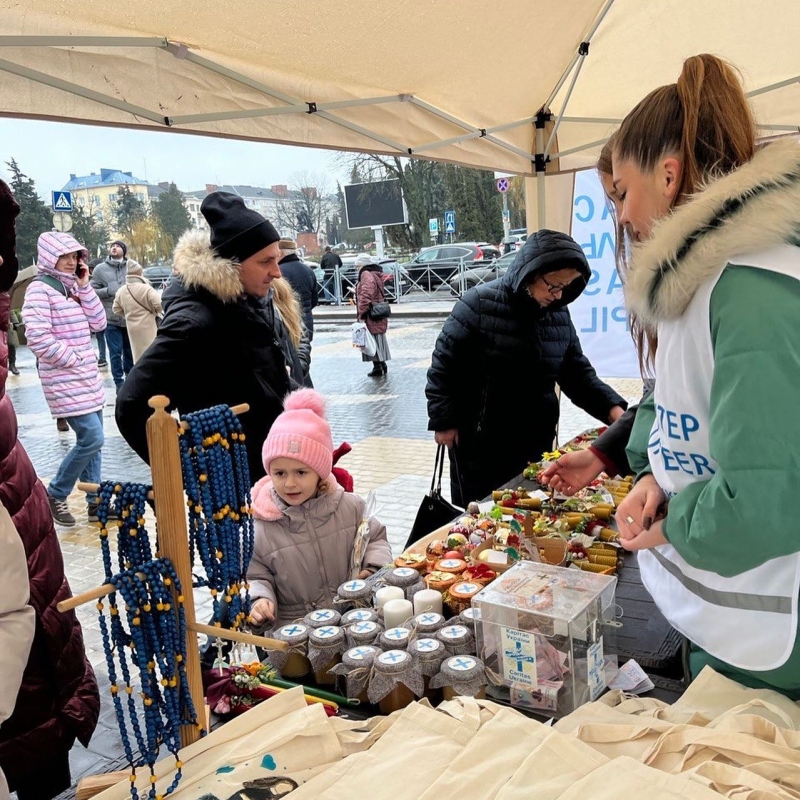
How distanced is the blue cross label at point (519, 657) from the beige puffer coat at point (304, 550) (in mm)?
746

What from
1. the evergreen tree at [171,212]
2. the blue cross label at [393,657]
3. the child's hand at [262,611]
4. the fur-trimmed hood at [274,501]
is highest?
the evergreen tree at [171,212]

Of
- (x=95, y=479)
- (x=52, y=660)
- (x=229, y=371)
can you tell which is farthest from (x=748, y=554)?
(x=95, y=479)

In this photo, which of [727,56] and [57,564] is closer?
[57,564]

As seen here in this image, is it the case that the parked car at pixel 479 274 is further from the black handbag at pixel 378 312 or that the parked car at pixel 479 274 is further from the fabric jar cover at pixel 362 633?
the fabric jar cover at pixel 362 633

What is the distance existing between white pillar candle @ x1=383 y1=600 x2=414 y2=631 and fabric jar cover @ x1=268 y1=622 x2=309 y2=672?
0.18 m

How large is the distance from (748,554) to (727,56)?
3.14 metres

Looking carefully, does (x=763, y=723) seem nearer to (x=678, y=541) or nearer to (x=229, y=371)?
(x=678, y=541)

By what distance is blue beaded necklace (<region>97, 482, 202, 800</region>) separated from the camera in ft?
3.14

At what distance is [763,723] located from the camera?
987 mm

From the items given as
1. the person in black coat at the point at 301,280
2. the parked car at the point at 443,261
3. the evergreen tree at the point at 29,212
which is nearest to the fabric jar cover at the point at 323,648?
the person in black coat at the point at 301,280

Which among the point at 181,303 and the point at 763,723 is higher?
the point at 181,303

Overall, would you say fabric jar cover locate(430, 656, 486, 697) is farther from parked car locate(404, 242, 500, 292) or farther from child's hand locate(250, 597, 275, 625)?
parked car locate(404, 242, 500, 292)

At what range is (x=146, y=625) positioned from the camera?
3.17 feet

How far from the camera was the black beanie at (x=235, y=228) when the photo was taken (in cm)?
247
